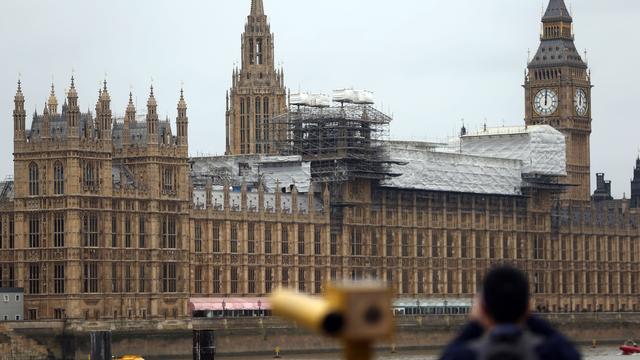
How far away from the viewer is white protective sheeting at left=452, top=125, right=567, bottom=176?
164750mm

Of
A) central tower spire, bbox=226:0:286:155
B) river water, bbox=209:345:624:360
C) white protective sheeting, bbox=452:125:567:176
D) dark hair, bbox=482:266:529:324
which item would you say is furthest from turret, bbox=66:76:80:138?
dark hair, bbox=482:266:529:324

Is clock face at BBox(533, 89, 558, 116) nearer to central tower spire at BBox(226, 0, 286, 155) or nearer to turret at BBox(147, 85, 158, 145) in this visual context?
central tower spire at BBox(226, 0, 286, 155)

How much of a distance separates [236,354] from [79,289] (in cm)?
1287

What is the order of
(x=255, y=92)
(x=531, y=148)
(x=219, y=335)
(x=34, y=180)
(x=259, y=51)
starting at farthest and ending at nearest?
(x=255, y=92)
(x=259, y=51)
(x=531, y=148)
(x=219, y=335)
(x=34, y=180)

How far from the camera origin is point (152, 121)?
12794cm

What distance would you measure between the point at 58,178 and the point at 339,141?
2792cm

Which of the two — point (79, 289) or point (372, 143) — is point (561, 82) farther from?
point (79, 289)

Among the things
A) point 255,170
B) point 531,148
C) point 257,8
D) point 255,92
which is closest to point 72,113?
point 255,170

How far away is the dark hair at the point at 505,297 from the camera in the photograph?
10016 mm

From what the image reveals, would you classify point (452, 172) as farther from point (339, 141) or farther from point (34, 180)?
point (34, 180)

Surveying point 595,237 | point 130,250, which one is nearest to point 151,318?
point 130,250

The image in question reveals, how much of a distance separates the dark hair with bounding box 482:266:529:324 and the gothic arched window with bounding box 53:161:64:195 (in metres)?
113

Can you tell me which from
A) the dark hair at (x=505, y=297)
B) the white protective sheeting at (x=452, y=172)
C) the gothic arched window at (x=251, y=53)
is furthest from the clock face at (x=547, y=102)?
the dark hair at (x=505, y=297)

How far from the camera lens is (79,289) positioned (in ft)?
395
